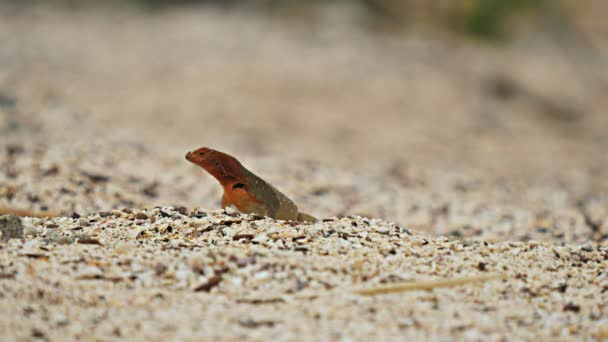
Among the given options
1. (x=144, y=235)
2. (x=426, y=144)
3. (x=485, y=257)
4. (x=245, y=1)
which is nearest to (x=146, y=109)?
(x=426, y=144)

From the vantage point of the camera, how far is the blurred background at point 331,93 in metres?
8.12

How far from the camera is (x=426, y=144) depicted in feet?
34.1

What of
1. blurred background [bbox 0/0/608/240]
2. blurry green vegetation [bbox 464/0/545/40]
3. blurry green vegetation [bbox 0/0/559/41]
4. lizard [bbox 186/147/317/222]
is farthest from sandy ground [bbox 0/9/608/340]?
blurry green vegetation [bbox 464/0/545/40]

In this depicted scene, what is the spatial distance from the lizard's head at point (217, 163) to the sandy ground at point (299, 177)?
0.70 feet

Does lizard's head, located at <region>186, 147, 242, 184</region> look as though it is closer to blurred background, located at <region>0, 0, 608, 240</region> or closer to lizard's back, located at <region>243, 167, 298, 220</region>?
lizard's back, located at <region>243, 167, 298, 220</region>

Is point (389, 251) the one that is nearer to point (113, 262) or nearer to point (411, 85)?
point (113, 262)

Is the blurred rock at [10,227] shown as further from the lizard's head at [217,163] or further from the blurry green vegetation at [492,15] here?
the blurry green vegetation at [492,15]

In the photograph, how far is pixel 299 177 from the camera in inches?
300

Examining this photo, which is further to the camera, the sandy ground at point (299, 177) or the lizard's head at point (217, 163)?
the lizard's head at point (217, 163)

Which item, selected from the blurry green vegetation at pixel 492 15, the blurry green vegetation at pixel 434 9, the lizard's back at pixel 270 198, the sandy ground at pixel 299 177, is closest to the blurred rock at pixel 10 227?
the sandy ground at pixel 299 177

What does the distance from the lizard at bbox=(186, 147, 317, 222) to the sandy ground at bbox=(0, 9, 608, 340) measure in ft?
0.54

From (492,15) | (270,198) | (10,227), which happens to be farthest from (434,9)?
(10,227)

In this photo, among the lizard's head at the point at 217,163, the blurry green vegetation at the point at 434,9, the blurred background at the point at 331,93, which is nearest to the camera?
the lizard's head at the point at 217,163

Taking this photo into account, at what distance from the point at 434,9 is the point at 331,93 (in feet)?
17.4
